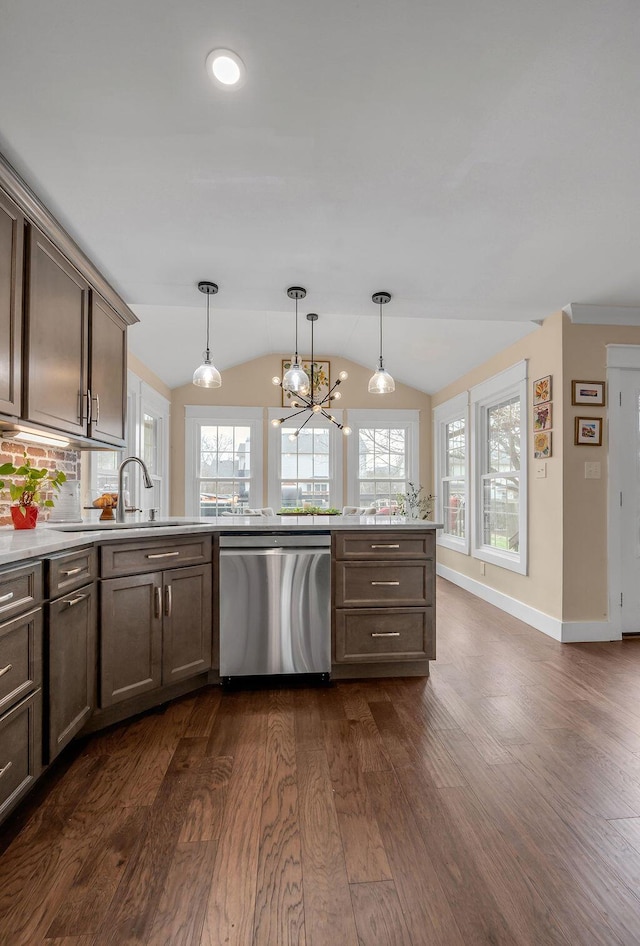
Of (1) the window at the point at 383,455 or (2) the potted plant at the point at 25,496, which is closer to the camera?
(2) the potted plant at the point at 25,496

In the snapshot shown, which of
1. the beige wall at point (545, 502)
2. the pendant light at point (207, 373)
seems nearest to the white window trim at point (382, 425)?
the beige wall at point (545, 502)

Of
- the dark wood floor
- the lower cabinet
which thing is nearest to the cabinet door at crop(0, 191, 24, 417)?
the lower cabinet

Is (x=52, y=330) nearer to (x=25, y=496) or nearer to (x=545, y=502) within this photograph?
(x=25, y=496)

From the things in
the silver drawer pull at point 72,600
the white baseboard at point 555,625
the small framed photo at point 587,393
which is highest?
the small framed photo at point 587,393

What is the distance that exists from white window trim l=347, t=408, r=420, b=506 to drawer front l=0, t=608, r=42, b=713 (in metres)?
5.14

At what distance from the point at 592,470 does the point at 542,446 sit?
0.39 metres

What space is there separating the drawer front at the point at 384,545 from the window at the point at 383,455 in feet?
12.5

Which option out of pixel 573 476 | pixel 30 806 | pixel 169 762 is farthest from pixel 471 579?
pixel 30 806

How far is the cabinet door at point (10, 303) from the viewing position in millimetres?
1836

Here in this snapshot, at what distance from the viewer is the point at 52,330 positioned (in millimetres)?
2229

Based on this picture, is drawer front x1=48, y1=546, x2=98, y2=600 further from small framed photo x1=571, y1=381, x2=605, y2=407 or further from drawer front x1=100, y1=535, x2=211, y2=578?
small framed photo x1=571, y1=381, x2=605, y2=407

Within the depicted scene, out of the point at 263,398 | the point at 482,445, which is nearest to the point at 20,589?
the point at 482,445

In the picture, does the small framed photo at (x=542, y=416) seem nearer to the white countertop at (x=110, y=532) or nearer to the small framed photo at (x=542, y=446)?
the small framed photo at (x=542, y=446)

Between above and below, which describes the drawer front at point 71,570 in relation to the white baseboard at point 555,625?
above
